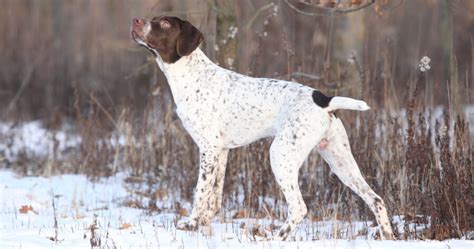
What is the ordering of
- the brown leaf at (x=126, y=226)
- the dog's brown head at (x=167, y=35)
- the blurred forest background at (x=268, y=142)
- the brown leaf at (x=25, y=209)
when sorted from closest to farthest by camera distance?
1. the brown leaf at (x=126, y=226)
2. the dog's brown head at (x=167, y=35)
3. the blurred forest background at (x=268, y=142)
4. the brown leaf at (x=25, y=209)

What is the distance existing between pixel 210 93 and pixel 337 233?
139cm

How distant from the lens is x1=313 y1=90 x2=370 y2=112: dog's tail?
18.7ft

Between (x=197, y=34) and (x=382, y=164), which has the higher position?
(x=197, y=34)

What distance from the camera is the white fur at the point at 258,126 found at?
5.92 m

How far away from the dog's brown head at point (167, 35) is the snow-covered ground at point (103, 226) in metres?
1.31

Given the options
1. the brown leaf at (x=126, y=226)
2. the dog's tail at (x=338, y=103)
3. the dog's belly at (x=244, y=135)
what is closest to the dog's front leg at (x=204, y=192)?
the dog's belly at (x=244, y=135)

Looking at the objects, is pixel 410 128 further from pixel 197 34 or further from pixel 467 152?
pixel 197 34

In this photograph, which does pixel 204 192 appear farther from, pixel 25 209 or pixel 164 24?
pixel 25 209

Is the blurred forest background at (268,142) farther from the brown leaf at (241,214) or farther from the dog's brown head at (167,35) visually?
the dog's brown head at (167,35)

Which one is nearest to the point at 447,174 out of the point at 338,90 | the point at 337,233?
the point at 337,233

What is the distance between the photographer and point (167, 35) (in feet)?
21.4

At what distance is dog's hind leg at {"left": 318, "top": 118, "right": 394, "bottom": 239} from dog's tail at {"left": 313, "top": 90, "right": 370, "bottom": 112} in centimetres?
12

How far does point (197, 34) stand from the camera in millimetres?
6535

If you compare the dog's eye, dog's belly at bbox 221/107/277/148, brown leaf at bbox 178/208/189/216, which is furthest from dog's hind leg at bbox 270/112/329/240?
brown leaf at bbox 178/208/189/216
